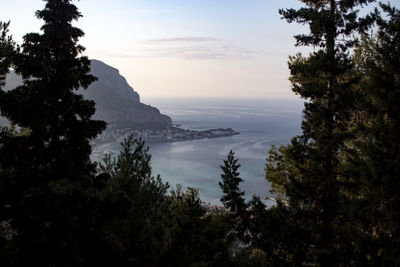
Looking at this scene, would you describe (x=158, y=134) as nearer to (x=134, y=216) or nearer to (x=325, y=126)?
(x=134, y=216)

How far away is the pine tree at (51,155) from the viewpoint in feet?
22.6

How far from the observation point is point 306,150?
35.6 feet

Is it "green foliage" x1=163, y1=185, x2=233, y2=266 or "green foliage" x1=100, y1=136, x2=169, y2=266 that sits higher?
"green foliage" x1=100, y1=136, x2=169, y2=266

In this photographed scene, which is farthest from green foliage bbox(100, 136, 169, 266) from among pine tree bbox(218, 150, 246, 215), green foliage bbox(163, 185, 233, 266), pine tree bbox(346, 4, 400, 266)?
pine tree bbox(346, 4, 400, 266)

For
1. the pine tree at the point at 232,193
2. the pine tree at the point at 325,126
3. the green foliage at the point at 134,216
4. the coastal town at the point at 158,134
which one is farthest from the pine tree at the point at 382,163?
the coastal town at the point at 158,134

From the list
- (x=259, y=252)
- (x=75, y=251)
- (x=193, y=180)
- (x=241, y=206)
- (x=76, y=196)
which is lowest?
(x=193, y=180)

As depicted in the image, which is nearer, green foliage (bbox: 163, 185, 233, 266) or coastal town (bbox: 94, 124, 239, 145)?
green foliage (bbox: 163, 185, 233, 266)

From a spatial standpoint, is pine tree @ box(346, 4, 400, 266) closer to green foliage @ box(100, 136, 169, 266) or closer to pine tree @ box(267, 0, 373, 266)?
pine tree @ box(267, 0, 373, 266)

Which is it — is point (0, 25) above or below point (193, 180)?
above

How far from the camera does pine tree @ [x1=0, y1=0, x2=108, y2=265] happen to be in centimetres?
690

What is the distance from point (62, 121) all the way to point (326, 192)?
902 cm

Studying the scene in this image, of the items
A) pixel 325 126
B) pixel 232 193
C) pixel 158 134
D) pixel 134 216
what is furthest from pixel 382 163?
pixel 158 134

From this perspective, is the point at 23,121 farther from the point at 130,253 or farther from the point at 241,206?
the point at 241,206

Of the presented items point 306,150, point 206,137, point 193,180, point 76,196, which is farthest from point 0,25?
point 206,137
